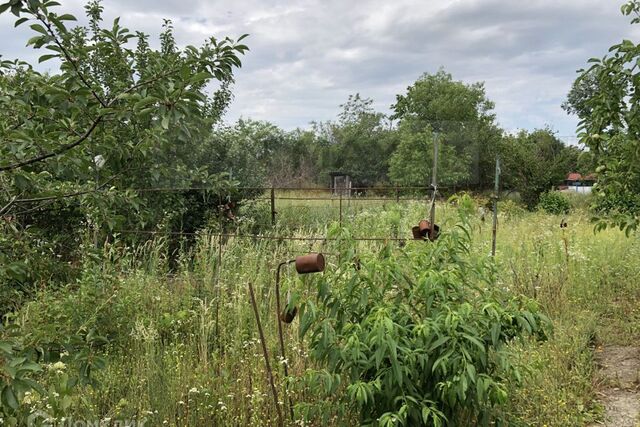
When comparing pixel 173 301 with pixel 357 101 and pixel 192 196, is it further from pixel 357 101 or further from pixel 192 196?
pixel 357 101

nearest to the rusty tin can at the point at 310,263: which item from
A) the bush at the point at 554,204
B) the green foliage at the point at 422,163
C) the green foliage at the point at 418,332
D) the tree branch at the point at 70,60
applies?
the green foliage at the point at 418,332

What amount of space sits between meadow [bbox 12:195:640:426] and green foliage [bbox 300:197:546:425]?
40 millimetres

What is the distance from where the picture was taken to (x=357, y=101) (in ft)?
78.2

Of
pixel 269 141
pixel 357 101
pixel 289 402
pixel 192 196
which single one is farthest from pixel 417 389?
pixel 357 101

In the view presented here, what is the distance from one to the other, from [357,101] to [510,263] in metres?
20.1

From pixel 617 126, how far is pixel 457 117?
71.8ft

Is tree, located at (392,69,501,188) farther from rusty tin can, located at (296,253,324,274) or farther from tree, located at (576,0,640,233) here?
rusty tin can, located at (296,253,324,274)

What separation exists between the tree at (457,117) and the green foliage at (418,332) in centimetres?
1548

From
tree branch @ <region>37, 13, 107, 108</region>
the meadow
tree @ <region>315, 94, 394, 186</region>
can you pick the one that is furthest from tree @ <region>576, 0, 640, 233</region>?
tree @ <region>315, 94, 394, 186</region>

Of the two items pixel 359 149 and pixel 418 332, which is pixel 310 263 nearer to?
pixel 418 332

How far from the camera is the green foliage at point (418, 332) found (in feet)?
5.65

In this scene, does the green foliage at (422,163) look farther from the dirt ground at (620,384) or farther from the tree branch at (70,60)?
the tree branch at (70,60)

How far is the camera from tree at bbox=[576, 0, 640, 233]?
3055mm

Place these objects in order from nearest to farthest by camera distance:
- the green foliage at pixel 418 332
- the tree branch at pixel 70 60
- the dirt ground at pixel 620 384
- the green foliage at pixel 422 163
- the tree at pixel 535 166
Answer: the tree branch at pixel 70 60, the green foliage at pixel 418 332, the dirt ground at pixel 620 384, the tree at pixel 535 166, the green foliage at pixel 422 163
